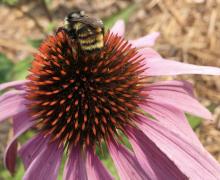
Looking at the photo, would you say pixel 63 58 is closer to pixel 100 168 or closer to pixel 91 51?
pixel 91 51

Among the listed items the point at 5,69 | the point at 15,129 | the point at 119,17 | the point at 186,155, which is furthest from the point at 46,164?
the point at 119,17

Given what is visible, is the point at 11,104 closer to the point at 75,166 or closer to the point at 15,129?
the point at 15,129

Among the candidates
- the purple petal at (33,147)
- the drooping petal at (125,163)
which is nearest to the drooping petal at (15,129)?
the purple petal at (33,147)

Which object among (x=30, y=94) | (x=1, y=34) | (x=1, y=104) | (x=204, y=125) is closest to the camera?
(x=30, y=94)

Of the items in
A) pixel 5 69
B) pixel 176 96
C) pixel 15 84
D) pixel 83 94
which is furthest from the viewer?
pixel 5 69

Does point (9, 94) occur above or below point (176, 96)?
above

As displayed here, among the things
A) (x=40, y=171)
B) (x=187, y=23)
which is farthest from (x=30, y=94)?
(x=187, y=23)

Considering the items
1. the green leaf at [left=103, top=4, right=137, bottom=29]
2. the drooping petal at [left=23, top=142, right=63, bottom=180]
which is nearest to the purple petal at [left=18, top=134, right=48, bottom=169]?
the drooping petal at [left=23, top=142, right=63, bottom=180]
